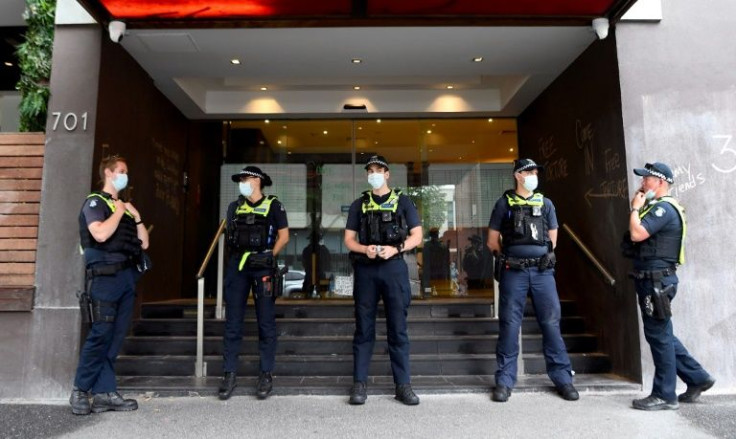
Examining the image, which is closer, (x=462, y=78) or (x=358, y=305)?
(x=358, y=305)

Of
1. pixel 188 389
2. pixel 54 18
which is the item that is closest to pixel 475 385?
pixel 188 389

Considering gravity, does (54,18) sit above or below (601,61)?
above

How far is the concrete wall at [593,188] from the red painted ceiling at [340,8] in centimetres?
66

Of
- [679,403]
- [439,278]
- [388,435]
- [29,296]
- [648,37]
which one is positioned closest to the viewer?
[388,435]

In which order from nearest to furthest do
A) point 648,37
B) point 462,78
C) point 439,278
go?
point 648,37
point 462,78
point 439,278

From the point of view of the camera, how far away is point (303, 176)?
7605 millimetres

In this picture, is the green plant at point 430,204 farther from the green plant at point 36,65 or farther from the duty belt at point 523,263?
the green plant at point 36,65

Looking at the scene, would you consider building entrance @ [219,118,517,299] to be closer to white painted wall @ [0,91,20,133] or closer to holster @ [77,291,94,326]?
white painted wall @ [0,91,20,133]

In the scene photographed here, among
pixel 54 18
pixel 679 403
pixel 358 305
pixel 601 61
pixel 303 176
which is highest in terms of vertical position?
pixel 54 18

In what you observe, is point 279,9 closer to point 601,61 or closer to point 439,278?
point 601,61

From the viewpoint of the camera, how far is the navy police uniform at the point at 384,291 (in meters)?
3.75

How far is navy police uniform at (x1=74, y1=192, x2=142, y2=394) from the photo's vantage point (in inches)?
137

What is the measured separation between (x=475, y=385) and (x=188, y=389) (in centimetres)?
246

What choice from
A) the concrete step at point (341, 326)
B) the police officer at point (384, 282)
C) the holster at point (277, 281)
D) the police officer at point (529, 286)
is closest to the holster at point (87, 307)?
the holster at point (277, 281)
